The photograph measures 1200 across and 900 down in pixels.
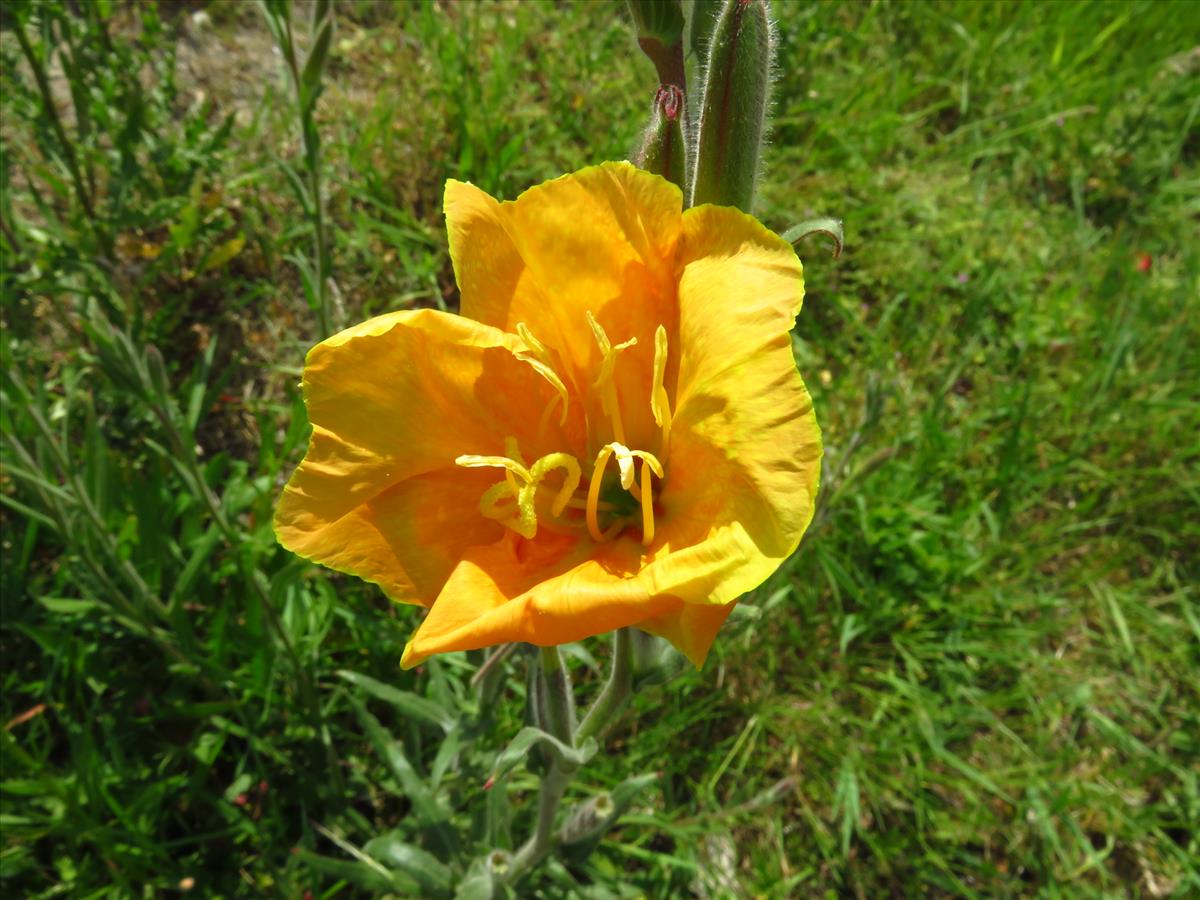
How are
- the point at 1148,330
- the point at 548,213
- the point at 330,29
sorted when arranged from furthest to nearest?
1. the point at 1148,330
2. the point at 330,29
3. the point at 548,213

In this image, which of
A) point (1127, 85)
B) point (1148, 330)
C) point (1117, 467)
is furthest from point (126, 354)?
point (1127, 85)

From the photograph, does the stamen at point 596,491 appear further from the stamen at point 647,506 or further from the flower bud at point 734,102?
the flower bud at point 734,102

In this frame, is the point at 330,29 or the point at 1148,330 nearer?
the point at 330,29

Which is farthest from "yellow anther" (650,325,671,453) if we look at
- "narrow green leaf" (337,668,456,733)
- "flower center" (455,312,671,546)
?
"narrow green leaf" (337,668,456,733)

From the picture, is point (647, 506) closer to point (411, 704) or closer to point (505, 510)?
point (505, 510)

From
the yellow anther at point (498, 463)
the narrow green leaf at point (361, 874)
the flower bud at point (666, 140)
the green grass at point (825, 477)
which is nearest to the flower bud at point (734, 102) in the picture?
the flower bud at point (666, 140)

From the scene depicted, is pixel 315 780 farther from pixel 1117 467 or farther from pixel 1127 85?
pixel 1127 85

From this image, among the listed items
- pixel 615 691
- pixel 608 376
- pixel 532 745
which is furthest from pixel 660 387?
pixel 532 745

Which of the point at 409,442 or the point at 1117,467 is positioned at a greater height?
the point at 409,442
